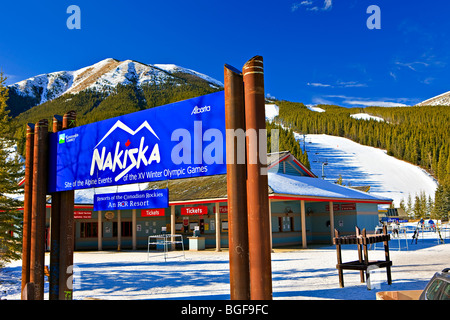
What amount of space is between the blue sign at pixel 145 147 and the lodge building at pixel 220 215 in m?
17.6

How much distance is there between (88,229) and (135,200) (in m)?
25.9

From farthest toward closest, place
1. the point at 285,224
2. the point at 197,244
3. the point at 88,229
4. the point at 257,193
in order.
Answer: the point at 88,229 → the point at 285,224 → the point at 197,244 → the point at 257,193

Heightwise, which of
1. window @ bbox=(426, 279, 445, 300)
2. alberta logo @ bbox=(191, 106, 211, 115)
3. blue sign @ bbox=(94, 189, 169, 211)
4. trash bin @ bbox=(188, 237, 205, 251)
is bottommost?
trash bin @ bbox=(188, 237, 205, 251)

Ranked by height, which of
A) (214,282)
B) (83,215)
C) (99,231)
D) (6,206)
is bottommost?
(214,282)

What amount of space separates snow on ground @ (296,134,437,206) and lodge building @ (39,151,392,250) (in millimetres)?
73598

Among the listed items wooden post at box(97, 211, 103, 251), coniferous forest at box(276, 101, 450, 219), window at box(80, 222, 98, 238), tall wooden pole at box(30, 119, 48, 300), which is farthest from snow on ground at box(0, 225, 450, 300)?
coniferous forest at box(276, 101, 450, 219)

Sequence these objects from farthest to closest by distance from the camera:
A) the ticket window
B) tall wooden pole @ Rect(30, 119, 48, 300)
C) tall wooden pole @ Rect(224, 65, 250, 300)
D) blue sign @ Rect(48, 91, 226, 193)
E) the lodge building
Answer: the ticket window
the lodge building
tall wooden pole @ Rect(30, 119, 48, 300)
blue sign @ Rect(48, 91, 226, 193)
tall wooden pole @ Rect(224, 65, 250, 300)

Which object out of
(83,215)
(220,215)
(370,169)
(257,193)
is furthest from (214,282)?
(370,169)

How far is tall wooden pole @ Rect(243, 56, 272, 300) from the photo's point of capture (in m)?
3.95

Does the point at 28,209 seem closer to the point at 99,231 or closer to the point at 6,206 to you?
the point at 6,206

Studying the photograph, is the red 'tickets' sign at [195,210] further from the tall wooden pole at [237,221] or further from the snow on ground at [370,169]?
the snow on ground at [370,169]

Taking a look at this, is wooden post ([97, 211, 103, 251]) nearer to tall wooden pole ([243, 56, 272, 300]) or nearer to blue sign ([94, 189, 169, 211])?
blue sign ([94, 189, 169, 211])

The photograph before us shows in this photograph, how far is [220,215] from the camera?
27641 millimetres
